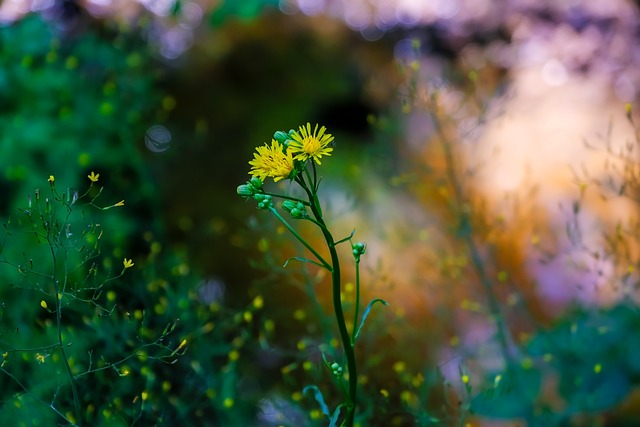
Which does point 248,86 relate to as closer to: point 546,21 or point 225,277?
point 225,277

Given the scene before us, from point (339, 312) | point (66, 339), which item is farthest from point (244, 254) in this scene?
point (339, 312)

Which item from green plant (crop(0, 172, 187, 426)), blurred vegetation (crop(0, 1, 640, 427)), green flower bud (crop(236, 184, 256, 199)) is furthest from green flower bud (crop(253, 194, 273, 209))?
green plant (crop(0, 172, 187, 426))

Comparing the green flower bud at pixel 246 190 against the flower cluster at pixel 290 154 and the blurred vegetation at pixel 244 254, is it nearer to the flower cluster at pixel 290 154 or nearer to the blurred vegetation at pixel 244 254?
the flower cluster at pixel 290 154

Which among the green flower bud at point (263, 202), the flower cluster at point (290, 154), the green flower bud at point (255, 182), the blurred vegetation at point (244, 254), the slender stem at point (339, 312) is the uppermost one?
the blurred vegetation at point (244, 254)

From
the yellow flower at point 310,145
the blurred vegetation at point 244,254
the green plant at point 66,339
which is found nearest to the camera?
the yellow flower at point 310,145

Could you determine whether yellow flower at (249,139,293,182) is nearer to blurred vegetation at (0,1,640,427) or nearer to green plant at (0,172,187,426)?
blurred vegetation at (0,1,640,427)

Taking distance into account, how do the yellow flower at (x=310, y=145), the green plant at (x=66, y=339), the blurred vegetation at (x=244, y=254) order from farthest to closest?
the blurred vegetation at (x=244, y=254) < the green plant at (x=66, y=339) < the yellow flower at (x=310, y=145)

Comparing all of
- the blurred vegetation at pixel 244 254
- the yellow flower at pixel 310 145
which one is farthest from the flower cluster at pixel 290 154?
the blurred vegetation at pixel 244 254

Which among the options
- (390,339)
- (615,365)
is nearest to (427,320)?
(390,339)

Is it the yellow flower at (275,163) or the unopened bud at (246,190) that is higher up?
the yellow flower at (275,163)
